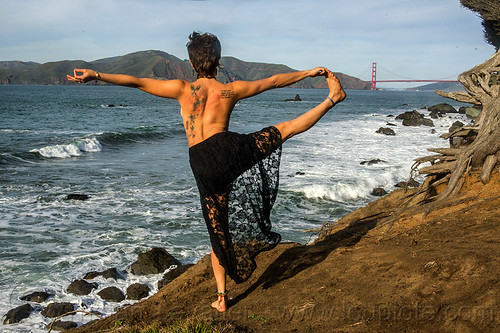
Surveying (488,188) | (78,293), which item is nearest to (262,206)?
(488,188)

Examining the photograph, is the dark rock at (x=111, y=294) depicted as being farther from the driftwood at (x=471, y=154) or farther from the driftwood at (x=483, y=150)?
the driftwood at (x=483, y=150)

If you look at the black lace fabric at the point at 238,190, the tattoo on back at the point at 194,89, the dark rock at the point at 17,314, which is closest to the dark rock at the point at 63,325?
the dark rock at the point at 17,314

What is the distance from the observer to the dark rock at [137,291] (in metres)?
7.45

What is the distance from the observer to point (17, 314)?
260 inches

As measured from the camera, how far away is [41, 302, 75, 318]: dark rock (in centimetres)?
675

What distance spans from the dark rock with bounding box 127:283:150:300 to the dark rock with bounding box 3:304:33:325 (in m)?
1.44

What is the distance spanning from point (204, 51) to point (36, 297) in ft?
17.6

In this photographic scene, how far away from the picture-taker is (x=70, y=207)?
12.2m

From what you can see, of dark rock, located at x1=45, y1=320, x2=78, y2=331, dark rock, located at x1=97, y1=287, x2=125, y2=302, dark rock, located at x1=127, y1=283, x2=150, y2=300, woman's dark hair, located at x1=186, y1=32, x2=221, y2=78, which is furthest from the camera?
dark rock, located at x1=127, y1=283, x2=150, y2=300

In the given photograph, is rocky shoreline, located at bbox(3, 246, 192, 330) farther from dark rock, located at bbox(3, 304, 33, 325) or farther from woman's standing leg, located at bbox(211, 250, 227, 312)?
woman's standing leg, located at bbox(211, 250, 227, 312)

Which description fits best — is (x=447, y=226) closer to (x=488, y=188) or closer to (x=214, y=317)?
(x=488, y=188)

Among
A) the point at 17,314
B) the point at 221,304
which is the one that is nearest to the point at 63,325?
the point at 17,314

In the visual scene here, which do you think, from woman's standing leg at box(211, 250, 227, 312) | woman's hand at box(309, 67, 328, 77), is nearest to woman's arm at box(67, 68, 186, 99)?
woman's hand at box(309, 67, 328, 77)

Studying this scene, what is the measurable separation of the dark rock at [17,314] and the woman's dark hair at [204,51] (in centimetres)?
488
